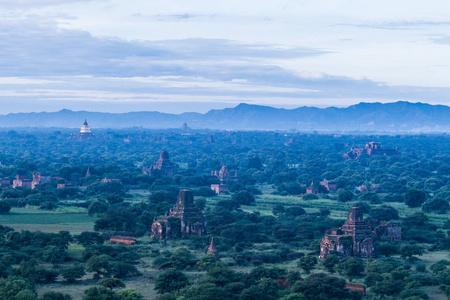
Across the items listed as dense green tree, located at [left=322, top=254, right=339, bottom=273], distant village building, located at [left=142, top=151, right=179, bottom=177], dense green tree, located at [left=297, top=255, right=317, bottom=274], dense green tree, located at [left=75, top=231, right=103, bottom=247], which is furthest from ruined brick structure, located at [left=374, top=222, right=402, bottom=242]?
distant village building, located at [left=142, top=151, right=179, bottom=177]

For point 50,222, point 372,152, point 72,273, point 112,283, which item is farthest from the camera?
point 372,152

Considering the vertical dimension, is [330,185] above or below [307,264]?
above

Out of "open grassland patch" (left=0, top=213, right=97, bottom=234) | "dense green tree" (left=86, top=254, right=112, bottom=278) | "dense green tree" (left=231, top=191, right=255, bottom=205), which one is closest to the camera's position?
"dense green tree" (left=86, top=254, right=112, bottom=278)

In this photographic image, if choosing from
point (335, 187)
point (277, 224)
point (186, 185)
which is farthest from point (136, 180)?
point (277, 224)

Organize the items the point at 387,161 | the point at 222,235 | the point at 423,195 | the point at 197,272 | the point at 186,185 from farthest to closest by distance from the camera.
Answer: the point at 387,161 → the point at 186,185 → the point at 423,195 → the point at 222,235 → the point at 197,272

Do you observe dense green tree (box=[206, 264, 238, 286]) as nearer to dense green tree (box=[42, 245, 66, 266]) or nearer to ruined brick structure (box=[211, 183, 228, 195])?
dense green tree (box=[42, 245, 66, 266])

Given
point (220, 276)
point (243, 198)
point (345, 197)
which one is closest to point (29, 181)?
point (243, 198)

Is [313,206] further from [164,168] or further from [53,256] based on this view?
[164,168]

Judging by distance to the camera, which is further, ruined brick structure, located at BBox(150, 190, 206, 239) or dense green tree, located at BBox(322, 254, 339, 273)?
ruined brick structure, located at BBox(150, 190, 206, 239)

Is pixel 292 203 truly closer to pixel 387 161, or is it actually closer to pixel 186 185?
pixel 186 185
